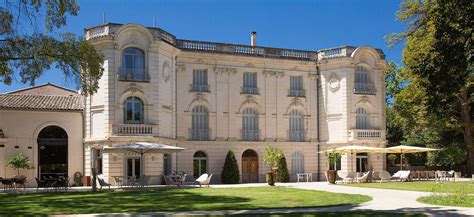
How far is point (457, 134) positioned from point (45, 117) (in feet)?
92.3

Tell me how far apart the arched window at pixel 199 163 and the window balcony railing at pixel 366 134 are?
9.63m

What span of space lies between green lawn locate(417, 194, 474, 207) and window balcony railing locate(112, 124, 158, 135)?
17016 mm

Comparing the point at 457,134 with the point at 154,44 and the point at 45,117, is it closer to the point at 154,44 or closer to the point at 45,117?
the point at 154,44

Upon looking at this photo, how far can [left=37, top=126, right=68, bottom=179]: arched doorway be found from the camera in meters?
32.5

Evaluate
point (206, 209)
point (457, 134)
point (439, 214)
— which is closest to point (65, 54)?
point (206, 209)

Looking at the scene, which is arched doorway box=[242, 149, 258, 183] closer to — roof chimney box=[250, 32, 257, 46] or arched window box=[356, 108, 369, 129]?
arched window box=[356, 108, 369, 129]

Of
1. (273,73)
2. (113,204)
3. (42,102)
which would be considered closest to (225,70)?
(273,73)

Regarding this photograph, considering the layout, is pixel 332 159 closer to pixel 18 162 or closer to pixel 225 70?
pixel 225 70

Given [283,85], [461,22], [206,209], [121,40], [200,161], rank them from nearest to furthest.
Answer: [206,209], [461,22], [121,40], [200,161], [283,85]

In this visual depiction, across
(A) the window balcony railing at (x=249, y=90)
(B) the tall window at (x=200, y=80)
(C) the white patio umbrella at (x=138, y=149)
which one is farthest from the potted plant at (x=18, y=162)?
(A) the window balcony railing at (x=249, y=90)

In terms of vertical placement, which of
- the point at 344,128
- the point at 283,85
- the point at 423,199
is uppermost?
the point at 283,85

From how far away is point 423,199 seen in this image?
18672 mm

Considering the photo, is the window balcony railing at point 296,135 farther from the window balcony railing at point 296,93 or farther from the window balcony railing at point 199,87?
the window balcony railing at point 199,87

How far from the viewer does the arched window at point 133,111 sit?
105ft
